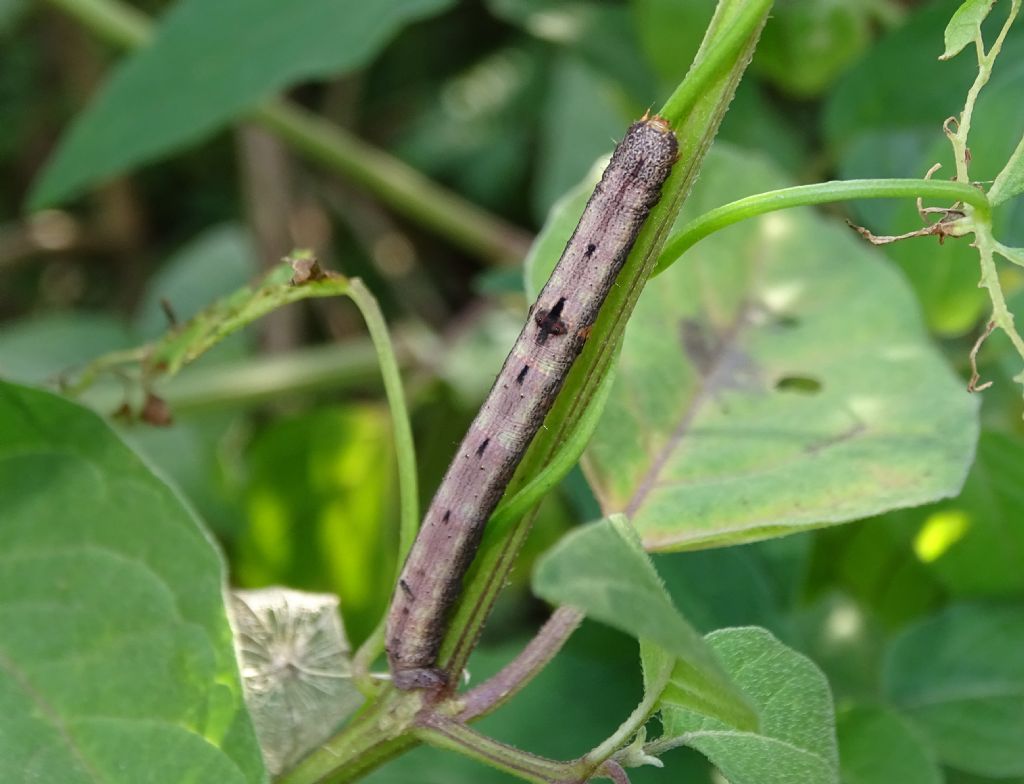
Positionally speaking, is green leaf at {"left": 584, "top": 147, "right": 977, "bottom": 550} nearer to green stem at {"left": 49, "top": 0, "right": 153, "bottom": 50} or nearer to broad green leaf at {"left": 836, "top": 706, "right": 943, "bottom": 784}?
broad green leaf at {"left": 836, "top": 706, "right": 943, "bottom": 784}

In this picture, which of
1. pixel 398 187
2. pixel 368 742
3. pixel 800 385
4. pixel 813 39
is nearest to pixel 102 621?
pixel 368 742

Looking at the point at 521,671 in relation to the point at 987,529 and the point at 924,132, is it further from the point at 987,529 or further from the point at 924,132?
the point at 924,132

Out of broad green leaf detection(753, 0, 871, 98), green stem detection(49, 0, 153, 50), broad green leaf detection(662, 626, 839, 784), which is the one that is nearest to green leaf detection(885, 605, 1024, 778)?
broad green leaf detection(662, 626, 839, 784)

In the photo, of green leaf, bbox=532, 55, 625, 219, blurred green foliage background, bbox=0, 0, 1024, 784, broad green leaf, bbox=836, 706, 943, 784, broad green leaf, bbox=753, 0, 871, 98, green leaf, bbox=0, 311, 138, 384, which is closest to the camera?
broad green leaf, bbox=836, 706, 943, 784

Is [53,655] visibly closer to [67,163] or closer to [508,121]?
[67,163]

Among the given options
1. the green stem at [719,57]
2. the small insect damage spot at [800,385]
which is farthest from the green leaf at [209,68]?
the green stem at [719,57]

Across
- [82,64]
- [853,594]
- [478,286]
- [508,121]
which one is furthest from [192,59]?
[82,64]
